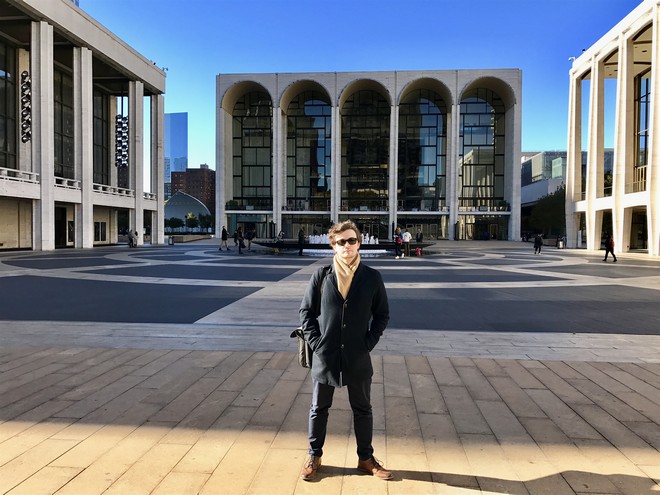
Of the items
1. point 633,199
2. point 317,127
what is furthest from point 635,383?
point 317,127

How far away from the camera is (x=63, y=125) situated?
38.6m

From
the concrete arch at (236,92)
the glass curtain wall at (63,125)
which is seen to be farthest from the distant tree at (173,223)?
the glass curtain wall at (63,125)

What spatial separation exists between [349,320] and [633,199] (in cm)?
3653

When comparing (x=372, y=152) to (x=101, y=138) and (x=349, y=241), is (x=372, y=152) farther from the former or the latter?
(x=349, y=241)

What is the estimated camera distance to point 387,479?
2877 mm

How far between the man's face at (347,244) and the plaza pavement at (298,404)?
5.01 feet

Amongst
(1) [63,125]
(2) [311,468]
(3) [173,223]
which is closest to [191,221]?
(3) [173,223]

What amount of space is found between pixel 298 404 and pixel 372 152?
64302mm

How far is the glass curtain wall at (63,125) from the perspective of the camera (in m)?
37.6

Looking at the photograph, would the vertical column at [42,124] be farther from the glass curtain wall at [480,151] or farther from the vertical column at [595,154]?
the glass curtain wall at [480,151]

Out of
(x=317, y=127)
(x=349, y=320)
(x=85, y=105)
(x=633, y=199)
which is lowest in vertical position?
(x=349, y=320)

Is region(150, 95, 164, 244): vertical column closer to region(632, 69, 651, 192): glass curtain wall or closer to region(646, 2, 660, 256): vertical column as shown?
region(646, 2, 660, 256): vertical column

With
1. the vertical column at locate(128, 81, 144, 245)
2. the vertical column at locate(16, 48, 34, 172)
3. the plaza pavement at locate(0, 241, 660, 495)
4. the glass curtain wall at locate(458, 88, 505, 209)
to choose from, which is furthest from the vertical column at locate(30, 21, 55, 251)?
the glass curtain wall at locate(458, 88, 505, 209)

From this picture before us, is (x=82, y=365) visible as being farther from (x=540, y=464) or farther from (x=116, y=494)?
(x=540, y=464)
